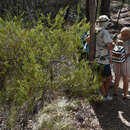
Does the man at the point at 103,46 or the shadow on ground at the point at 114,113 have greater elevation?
the man at the point at 103,46

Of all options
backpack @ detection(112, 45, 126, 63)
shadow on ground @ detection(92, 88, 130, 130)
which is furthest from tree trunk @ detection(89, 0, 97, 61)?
shadow on ground @ detection(92, 88, 130, 130)

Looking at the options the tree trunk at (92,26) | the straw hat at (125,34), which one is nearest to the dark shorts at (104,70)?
the tree trunk at (92,26)

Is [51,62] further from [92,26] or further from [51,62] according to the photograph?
[92,26]

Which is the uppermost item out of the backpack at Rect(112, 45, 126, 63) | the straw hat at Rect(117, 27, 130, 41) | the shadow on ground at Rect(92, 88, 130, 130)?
the straw hat at Rect(117, 27, 130, 41)

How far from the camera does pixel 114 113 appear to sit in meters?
3.57

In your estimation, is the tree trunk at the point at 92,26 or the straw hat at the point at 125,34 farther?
the straw hat at the point at 125,34

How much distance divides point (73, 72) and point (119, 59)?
3.26 ft

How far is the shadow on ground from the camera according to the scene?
333 centimetres

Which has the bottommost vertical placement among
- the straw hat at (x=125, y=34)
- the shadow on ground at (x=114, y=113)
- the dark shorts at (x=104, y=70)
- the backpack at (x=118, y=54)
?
the shadow on ground at (x=114, y=113)

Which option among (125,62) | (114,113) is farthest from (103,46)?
(114,113)

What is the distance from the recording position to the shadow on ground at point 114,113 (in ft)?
10.9

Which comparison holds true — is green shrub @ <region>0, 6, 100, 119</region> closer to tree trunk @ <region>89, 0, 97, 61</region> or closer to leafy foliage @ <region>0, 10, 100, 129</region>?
leafy foliage @ <region>0, 10, 100, 129</region>

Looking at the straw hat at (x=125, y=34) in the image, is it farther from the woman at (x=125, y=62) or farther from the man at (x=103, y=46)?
the man at (x=103, y=46)

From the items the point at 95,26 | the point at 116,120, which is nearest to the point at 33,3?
the point at 95,26
